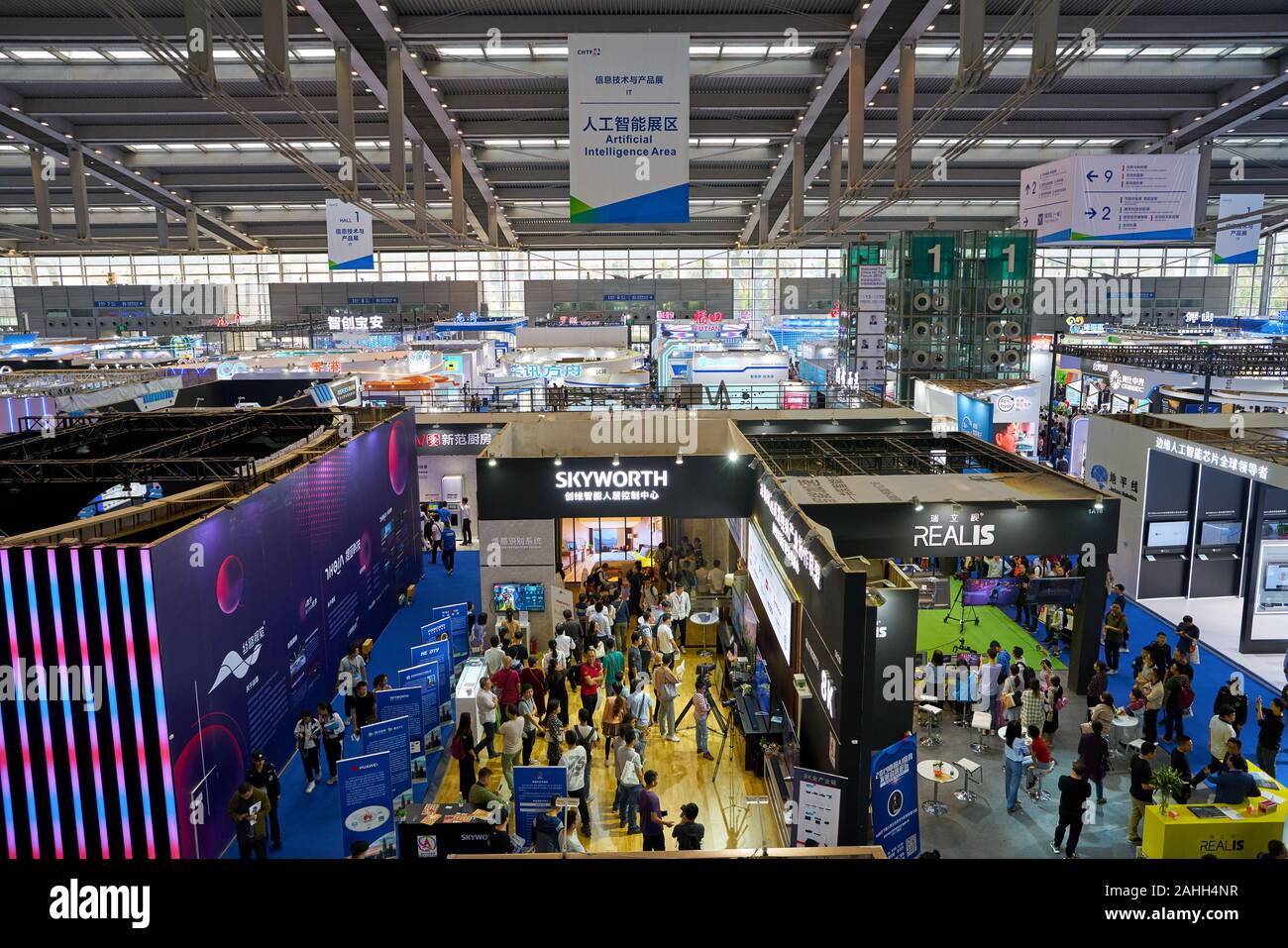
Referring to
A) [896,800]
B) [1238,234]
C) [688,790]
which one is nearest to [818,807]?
[896,800]

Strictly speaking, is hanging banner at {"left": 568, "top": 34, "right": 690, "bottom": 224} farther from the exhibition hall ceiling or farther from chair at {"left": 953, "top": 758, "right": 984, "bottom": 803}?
chair at {"left": 953, "top": 758, "right": 984, "bottom": 803}

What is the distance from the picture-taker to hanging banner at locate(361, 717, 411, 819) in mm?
7742

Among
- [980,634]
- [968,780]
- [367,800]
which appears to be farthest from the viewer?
[980,634]

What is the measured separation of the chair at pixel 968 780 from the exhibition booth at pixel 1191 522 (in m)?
5.65

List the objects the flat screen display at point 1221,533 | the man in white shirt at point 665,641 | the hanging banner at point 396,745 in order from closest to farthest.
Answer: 1. the hanging banner at point 396,745
2. the man in white shirt at point 665,641
3. the flat screen display at point 1221,533

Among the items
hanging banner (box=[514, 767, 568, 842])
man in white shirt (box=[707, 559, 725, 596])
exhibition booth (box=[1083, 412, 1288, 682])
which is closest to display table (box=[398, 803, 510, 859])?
hanging banner (box=[514, 767, 568, 842])

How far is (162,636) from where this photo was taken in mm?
6715

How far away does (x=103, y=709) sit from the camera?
21.8 ft

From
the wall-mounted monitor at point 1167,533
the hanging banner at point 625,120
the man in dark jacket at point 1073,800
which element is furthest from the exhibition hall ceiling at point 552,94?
the man in dark jacket at point 1073,800

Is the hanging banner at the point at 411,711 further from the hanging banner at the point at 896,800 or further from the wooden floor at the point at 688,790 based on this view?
the hanging banner at the point at 896,800

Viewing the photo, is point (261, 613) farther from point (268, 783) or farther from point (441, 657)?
point (441, 657)

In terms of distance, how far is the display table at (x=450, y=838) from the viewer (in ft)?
20.8

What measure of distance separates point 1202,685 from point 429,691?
9.33m
